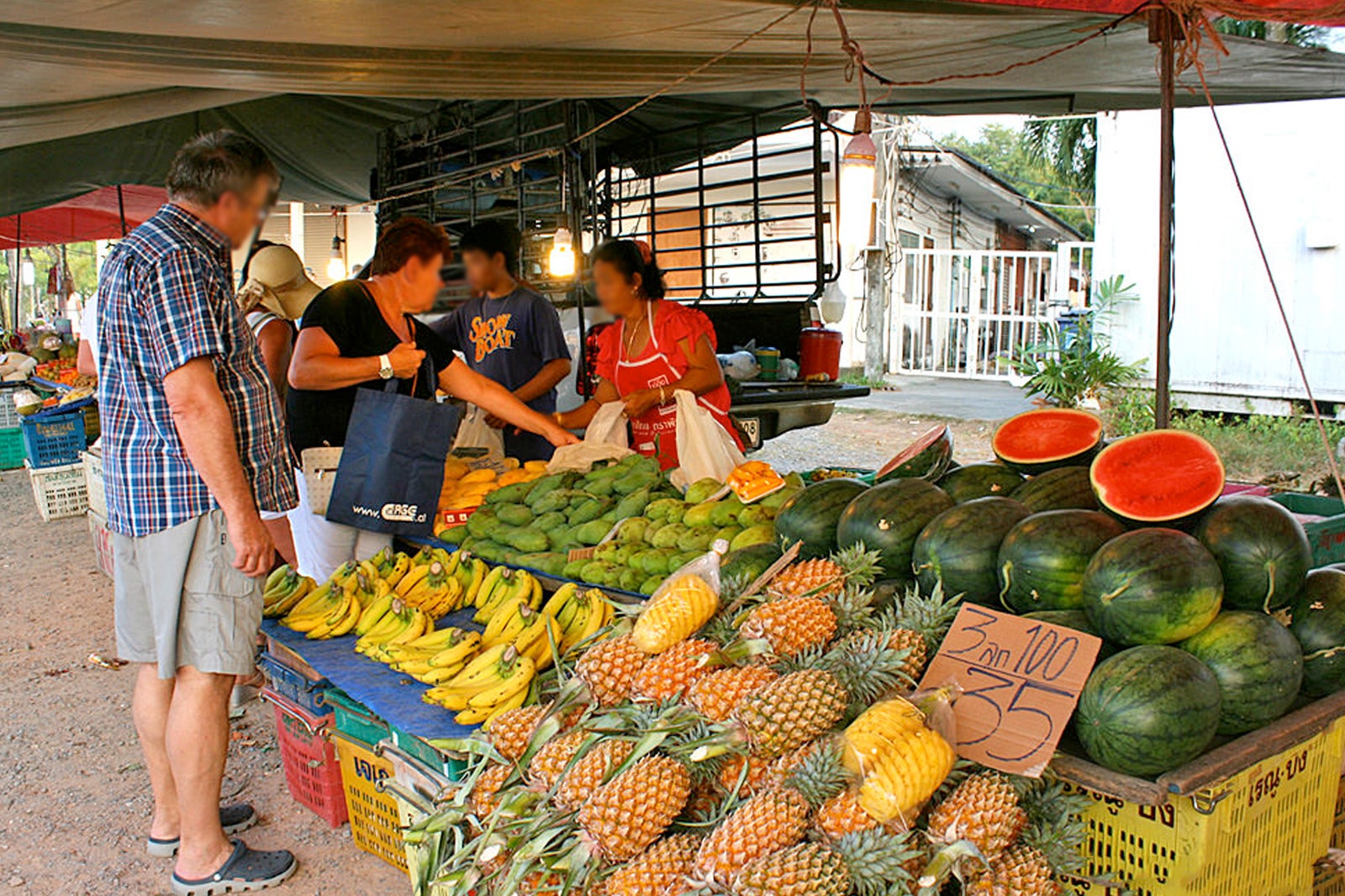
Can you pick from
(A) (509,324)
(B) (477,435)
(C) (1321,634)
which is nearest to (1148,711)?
(C) (1321,634)

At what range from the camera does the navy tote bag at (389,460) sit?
144 inches

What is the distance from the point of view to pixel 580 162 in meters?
6.69

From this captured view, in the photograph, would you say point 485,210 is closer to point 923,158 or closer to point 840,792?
point 840,792

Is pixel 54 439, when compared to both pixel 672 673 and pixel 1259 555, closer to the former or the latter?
pixel 672 673

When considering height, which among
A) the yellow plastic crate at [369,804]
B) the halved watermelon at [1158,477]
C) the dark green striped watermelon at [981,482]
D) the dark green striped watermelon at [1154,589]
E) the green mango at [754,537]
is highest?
the halved watermelon at [1158,477]

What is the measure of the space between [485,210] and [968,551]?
6.55m

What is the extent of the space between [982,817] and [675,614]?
2.71ft

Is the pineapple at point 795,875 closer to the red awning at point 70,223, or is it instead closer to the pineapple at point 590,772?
the pineapple at point 590,772

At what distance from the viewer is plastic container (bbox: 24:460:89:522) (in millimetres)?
8672

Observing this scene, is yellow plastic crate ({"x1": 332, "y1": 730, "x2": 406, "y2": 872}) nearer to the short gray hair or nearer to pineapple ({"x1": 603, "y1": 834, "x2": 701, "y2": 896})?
pineapple ({"x1": 603, "y1": 834, "x2": 701, "y2": 896})

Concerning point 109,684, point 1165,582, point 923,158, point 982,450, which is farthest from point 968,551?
point 923,158

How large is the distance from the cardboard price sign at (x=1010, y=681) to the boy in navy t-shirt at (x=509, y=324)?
338 cm

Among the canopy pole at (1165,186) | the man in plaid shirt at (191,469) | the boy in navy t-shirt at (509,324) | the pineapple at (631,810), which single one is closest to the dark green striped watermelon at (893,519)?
the pineapple at (631,810)

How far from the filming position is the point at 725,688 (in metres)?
2.01
